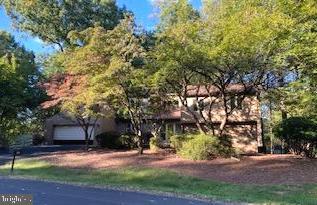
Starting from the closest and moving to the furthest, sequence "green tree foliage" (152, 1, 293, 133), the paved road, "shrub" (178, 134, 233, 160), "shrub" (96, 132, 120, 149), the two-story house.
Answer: the paved road → "green tree foliage" (152, 1, 293, 133) → "shrub" (178, 134, 233, 160) → the two-story house → "shrub" (96, 132, 120, 149)

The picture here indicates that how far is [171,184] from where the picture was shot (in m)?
18.4

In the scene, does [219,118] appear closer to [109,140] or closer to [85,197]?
[109,140]

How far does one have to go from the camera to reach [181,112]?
37406 mm

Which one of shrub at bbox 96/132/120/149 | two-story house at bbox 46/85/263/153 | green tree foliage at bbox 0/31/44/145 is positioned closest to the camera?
two-story house at bbox 46/85/263/153

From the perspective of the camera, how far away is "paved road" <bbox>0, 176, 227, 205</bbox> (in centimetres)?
1238

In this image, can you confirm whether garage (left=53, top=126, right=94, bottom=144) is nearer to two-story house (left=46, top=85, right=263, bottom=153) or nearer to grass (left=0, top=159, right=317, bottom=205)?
two-story house (left=46, top=85, right=263, bottom=153)

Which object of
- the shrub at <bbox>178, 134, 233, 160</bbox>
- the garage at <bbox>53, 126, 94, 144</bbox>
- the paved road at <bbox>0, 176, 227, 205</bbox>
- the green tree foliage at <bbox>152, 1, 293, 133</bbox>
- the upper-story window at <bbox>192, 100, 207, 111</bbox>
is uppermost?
the green tree foliage at <bbox>152, 1, 293, 133</bbox>

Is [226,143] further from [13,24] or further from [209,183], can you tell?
[13,24]

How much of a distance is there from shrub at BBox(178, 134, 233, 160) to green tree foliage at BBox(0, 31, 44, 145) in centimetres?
1831

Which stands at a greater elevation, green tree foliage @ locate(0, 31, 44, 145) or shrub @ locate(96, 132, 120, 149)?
green tree foliage @ locate(0, 31, 44, 145)

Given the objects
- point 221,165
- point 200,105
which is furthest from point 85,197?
point 200,105

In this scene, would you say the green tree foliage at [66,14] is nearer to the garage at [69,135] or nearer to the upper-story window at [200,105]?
the garage at [69,135]

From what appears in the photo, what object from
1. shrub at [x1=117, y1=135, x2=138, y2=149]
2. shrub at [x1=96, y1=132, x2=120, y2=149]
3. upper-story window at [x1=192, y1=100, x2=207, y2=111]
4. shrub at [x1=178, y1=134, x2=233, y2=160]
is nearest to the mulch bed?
shrub at [x1=178, y1=134, x2=233, y2=160]

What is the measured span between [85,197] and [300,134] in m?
16.2
